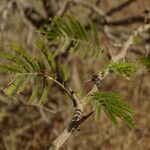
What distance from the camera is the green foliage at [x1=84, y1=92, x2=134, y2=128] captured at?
0.74 m

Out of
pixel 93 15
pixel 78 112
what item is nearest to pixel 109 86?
pixel 93 15

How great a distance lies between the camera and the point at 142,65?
3.61 feet

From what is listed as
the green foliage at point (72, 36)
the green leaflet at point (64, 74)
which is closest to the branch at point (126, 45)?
the green foliage at point (72, 36)

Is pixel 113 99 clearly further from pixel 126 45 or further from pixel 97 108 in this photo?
pixel 126 45

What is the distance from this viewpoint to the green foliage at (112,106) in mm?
740

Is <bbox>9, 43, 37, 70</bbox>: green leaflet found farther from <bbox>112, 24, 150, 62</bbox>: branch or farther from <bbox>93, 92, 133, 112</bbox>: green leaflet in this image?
<bbox>112, 24, 150, 62</bbox>: branch

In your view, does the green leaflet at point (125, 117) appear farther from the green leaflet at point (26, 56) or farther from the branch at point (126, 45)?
the branch at point (126, 45)

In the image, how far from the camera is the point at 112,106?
759 mm

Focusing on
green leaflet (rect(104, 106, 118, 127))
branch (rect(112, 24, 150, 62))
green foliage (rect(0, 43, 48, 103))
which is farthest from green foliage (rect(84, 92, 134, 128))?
branch (rect(112, 24, 150, 62))

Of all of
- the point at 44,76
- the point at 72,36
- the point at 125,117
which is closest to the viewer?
the point at 125,117

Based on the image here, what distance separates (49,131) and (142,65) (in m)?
2.20

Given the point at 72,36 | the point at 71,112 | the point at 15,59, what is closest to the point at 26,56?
the point at 15,59

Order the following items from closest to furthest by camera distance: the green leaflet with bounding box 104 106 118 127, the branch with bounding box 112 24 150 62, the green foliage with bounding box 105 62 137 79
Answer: the green leaflet with bounding box 104 106 118 127
the green foliage with bounding box 105 62 137 79
the branch with bounding box 112 24 150 62

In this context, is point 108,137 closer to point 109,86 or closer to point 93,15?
point 109,86
